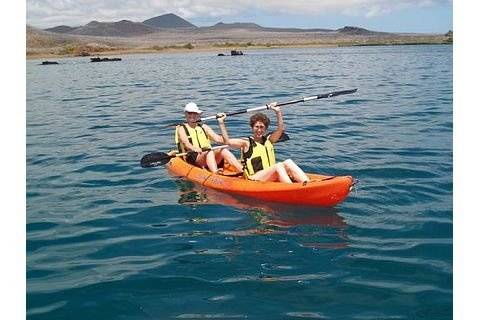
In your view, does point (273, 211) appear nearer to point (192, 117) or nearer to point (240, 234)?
point (240, 234)

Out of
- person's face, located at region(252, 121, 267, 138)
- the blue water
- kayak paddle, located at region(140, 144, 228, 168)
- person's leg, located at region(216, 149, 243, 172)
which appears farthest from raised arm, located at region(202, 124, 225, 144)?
person's face, located at region(252, 121, 267, 138)

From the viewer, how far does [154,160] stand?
321 inches

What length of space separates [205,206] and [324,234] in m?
1.75

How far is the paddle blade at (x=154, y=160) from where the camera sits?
813cm

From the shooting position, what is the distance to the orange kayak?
600 centimetres

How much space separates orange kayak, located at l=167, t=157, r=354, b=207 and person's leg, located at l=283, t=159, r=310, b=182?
0.50 feet

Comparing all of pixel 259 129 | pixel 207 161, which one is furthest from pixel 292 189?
pixel 207 161

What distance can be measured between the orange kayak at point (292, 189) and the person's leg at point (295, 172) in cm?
15

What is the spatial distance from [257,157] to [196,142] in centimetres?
153
